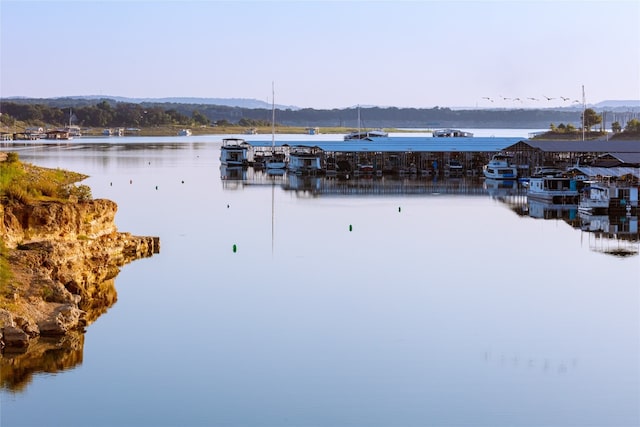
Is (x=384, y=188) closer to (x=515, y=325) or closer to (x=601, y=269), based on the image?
(x=601, y=269)

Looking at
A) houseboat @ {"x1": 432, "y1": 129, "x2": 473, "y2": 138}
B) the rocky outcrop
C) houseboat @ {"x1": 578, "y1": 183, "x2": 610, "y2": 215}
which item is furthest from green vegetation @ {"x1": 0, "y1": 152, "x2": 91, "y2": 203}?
houseboat @ {"x1": 432, "y1": 129, "x2": 473, "y2": 138}

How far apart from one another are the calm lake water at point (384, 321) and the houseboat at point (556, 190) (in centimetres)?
686

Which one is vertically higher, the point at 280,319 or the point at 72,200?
the point at 72,200

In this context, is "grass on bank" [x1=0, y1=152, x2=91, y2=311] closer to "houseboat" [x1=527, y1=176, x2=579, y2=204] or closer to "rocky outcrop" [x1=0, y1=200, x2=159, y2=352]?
"rocky outcrop" [x1=0, y1=200, x2=159, y2=352]

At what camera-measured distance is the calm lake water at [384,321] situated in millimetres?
17203

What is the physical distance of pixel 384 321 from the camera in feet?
76.6

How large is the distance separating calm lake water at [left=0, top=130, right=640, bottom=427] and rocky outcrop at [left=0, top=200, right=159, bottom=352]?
102 centimetres

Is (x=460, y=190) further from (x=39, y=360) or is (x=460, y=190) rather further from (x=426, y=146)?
(x=39, y=360)

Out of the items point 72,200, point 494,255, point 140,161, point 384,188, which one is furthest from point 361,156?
point 72,200

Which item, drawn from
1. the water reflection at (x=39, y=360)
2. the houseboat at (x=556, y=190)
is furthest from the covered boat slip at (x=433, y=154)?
the water reflection at (x=39, y=360)

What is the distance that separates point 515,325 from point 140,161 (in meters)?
69.1

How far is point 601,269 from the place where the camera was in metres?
31.2

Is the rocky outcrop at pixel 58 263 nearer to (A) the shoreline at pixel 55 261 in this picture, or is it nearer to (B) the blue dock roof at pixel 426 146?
(A) the shoreline at pixel 55 261

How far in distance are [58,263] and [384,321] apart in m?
8.45
